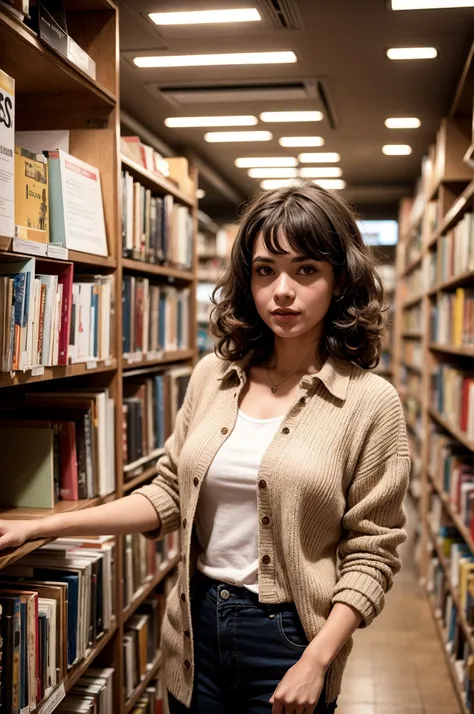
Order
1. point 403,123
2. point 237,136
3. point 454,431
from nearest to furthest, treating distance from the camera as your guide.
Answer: point 454,431 → point 403,123 → point 237,136

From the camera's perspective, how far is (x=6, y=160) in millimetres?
1443

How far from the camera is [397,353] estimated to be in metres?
7.61

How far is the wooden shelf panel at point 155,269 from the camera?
2.53 meters

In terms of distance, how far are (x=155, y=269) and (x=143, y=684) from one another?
160cm

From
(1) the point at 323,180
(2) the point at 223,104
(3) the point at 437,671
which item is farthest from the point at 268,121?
(3) the point at 437,671

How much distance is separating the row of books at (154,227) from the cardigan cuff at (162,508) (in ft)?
3.84

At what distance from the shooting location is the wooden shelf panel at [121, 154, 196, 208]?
8.14ft

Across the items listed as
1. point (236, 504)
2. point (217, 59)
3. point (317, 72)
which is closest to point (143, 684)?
point (236, 504)

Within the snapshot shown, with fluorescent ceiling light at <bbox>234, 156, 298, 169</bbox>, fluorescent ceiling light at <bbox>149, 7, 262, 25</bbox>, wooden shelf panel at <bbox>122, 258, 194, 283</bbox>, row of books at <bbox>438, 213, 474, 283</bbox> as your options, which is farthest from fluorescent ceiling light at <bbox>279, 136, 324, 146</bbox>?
fluorescent ceiling light at <bbox>149, 7, 262, 25</bbox>

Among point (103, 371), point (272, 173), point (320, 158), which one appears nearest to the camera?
point (103, 371)

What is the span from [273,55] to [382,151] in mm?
2322

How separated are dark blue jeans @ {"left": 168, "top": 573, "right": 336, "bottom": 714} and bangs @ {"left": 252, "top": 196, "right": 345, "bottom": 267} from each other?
2.24ft

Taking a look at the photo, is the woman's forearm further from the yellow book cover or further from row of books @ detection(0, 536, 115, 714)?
the yellow book cover

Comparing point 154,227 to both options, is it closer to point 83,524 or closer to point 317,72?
point 317,72
